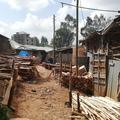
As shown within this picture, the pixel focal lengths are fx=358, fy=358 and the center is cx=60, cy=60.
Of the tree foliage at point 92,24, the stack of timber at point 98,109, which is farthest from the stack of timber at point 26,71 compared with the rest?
the tree foliage at point 92,24

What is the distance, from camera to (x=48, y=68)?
1527 inches

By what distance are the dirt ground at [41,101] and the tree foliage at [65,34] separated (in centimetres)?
5934

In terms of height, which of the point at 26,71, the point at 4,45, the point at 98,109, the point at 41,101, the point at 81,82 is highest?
the point at 4,45

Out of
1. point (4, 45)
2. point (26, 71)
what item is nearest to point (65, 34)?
point (4, 45)

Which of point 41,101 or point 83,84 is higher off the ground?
point 83,84

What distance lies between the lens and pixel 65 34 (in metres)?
86.0

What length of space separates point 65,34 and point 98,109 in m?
73.1

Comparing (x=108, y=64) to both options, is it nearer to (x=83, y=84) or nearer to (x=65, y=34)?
(x=83, y=84)

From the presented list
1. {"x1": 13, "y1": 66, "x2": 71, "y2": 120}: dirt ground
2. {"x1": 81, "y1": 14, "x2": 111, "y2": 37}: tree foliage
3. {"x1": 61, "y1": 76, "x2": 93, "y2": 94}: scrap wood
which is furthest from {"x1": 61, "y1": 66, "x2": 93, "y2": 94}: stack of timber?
{"x1": 81, "y1": 14, "x2": 111, "y2": 37}: tree foliage

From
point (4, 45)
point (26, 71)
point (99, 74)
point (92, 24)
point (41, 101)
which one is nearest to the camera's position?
point (41, 101)

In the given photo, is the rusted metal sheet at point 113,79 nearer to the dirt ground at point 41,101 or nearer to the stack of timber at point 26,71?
the dirt ground at point 41,101

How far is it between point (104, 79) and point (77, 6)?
41.2 ft

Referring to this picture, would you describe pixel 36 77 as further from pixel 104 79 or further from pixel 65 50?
pixel 65 50

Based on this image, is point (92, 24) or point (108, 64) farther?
point (92, 24)
